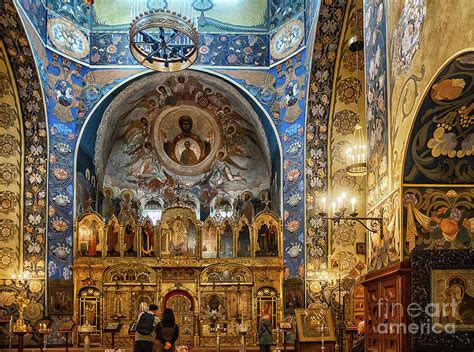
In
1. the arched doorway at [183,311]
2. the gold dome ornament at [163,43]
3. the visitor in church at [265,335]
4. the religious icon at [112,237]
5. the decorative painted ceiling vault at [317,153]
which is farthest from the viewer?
the religious icon at [112,237]

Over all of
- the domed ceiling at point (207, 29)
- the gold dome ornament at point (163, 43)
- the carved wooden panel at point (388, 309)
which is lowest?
the carved wooden panel at point (388, 309)

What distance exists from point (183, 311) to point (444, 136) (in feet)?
51.6

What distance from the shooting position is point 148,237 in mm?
23531

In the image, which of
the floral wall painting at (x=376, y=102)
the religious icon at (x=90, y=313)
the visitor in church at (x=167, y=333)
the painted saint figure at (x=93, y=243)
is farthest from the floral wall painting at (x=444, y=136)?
the religious icon at (x=90, y=313)

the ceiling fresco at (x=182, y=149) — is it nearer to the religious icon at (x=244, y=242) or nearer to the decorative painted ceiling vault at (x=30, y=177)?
the religious icon at (x=244, y=242)

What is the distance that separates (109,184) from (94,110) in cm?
328

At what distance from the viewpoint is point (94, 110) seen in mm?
23625

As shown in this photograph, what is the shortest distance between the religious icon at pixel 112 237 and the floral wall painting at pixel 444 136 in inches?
614

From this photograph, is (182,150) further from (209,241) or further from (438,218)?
(438,218)

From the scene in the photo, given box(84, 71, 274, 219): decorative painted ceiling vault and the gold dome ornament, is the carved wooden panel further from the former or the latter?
box(84, 71, 274, 219): decorative painted ceiling vault

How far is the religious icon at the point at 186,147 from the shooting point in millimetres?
26094

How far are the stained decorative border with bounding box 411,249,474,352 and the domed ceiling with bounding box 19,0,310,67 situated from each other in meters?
15.3

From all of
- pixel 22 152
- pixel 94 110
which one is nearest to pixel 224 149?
pixel 94 110

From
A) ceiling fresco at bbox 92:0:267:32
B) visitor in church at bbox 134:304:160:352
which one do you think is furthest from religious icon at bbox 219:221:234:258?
visitor in church at bbox 134:304:160:352
